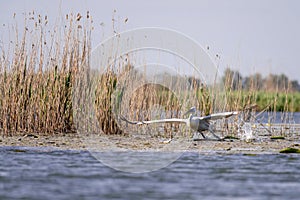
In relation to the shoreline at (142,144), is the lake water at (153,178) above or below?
below

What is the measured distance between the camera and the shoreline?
32.6 feet

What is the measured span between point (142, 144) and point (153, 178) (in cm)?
325

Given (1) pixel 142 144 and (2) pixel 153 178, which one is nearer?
(2) pixel 153 178

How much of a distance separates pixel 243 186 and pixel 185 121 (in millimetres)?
3616

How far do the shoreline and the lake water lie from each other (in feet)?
2.10

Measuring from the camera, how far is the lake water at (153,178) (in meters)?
6.25

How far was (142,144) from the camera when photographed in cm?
1050

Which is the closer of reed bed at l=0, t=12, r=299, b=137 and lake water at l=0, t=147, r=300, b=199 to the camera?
lake water at l=0, t=147, r=300, b=199

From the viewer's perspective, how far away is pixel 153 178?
726 centimetres

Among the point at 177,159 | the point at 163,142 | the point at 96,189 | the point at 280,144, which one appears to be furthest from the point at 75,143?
the point at 96,189

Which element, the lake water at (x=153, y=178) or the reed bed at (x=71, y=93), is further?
the reed bed at (x=71, y=93)

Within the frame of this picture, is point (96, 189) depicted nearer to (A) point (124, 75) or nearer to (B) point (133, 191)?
(B) point (133, 191)

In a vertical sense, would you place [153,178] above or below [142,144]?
below

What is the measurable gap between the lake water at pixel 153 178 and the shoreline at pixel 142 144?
64 cm
